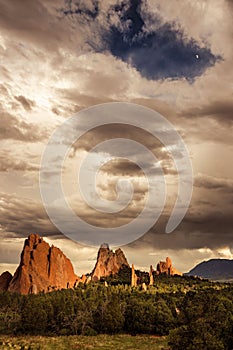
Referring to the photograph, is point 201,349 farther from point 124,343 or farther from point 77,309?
point 77,309

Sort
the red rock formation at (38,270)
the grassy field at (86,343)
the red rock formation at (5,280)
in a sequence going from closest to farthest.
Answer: the grassy field at (86,343) → the red rock formation at (38,270) → the red rock formation at (5,280)

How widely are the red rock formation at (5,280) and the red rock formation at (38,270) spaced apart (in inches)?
160

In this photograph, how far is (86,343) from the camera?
290 feet

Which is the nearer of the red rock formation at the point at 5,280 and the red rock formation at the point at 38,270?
the red rock formation at the point at 38,270

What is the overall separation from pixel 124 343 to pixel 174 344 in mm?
33693

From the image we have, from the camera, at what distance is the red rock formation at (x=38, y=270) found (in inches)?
7141

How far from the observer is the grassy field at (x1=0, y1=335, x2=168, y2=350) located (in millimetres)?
81625

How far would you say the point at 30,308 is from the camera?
10712 cm

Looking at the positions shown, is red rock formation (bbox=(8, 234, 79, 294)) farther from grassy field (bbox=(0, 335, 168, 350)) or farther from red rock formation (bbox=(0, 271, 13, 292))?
grassy field (bbox=(0, 335, 168, 350))

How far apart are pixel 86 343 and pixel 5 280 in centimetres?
11408

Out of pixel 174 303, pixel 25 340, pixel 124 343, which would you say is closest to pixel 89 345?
pixel 124 343

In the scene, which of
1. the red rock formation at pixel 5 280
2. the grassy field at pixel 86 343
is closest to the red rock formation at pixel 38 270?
the red rock formation at pixel 5 280

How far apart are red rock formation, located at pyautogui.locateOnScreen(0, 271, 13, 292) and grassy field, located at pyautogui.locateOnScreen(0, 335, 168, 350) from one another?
94.0m

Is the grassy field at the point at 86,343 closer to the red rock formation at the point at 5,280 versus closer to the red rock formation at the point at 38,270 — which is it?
the red rock formation at the point at 38,270
